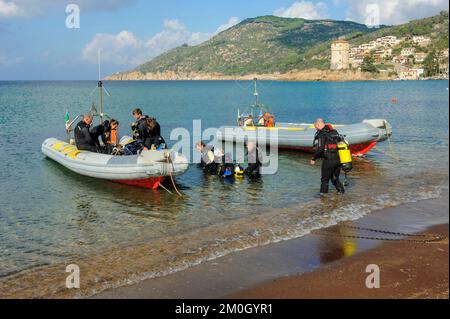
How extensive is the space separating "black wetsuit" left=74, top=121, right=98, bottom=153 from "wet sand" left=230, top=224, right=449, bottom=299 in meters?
10.6

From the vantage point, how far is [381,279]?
6.79 metres

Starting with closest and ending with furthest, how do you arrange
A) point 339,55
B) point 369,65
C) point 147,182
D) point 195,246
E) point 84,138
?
1. point 195,246
2. point 147,182
3. point 84,138
4. point 369,65
5. point 339,55

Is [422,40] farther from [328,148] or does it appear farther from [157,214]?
[157,214]

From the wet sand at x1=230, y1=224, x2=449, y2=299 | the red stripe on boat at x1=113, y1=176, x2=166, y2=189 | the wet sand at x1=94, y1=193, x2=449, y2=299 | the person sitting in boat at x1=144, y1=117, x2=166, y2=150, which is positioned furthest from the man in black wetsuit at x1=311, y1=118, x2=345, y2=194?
the person sitting in boat at x1=144, y1=117, x2=166, y2=150

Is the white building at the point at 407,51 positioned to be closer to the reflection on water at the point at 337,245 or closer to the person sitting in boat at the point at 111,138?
the person sitting in boat at the point at 111,138

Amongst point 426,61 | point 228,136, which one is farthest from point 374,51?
point 228,136

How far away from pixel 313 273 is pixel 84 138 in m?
10.9

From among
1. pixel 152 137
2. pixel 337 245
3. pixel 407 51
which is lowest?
pixel 337 245

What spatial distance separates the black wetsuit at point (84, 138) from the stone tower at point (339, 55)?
184m

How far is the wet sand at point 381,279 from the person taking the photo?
6324 millimetres

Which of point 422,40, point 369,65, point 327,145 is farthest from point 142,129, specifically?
point 422,40

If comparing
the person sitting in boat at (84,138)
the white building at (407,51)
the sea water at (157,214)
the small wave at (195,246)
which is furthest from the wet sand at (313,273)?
the white building at (407,51)

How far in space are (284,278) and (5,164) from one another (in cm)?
1586
